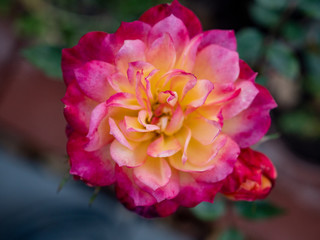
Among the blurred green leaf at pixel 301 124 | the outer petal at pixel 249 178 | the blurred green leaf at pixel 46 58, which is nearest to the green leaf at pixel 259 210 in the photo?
the outer petal at pixel 249 178

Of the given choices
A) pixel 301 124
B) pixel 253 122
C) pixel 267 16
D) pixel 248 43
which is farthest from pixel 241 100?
pixel 301 124

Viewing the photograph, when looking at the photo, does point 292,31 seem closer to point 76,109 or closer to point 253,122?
point 253,122

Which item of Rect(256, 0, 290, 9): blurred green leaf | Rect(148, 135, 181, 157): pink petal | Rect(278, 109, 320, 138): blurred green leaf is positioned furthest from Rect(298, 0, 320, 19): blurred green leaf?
→ Rect(278, 109, 320, 138): blurred green leaf

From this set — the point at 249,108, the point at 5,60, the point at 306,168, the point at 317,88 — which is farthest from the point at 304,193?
the point at 5,60

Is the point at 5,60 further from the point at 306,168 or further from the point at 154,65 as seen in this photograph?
the point at 306,168

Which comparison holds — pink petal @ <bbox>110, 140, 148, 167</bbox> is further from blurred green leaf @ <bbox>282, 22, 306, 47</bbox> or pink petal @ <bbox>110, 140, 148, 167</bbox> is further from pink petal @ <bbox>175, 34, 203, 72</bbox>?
blurred green leaf @ <bbox>282, 22, 306, 47</bbox>

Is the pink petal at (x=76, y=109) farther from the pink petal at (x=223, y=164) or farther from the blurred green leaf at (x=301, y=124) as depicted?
the blurred green leaf at (x=301, y=124)
